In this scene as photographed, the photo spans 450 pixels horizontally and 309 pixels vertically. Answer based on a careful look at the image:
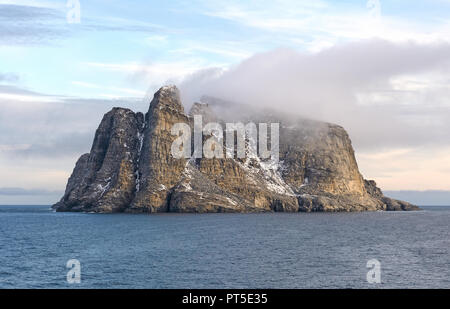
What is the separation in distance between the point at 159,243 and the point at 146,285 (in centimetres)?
4090

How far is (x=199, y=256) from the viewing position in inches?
3378

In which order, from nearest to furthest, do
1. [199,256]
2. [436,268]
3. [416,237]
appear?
[436,268], [199,256], [416,237]

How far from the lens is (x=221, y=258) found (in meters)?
83.6

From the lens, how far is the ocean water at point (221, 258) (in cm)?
6581

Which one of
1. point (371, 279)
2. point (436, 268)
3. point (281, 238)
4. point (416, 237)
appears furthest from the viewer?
point (416, 237)

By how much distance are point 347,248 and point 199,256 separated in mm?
29455

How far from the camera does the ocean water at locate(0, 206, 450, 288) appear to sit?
65.8 meters

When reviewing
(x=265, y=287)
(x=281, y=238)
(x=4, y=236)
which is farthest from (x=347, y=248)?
(x=4, y=236)
